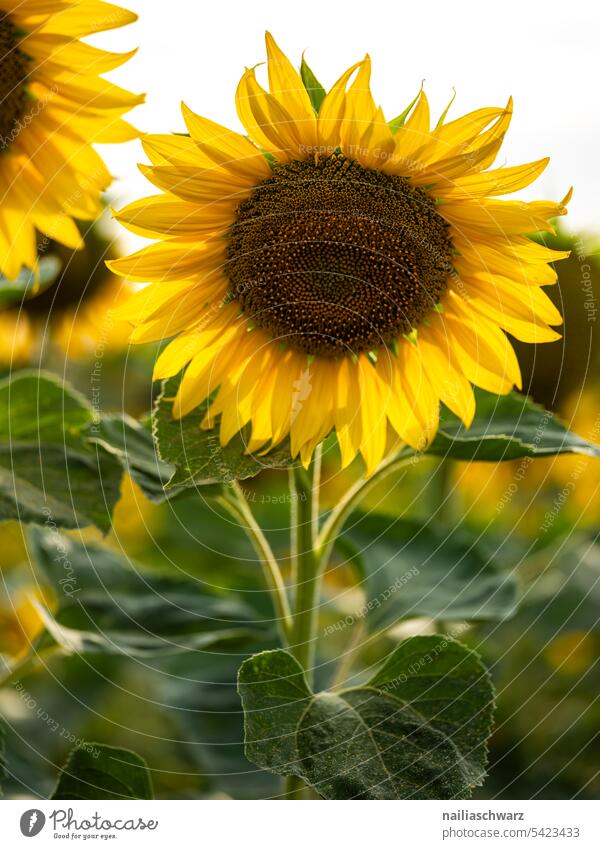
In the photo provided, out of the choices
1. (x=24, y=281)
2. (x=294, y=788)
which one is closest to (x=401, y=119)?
(x=24, y=281)

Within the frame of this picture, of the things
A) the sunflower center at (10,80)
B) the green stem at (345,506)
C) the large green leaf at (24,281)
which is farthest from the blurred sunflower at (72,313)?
the green stem at (345,506)

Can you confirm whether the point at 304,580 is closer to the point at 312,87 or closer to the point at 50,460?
the point at 50,460

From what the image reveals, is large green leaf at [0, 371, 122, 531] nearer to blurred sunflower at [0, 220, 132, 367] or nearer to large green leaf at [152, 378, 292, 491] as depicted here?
large green leaf at [152, 378, 292, 491]

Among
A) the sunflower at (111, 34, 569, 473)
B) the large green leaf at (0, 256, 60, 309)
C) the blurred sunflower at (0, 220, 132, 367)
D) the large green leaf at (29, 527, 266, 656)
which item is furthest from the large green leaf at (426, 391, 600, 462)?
the blurred sunflower at (0, 220, 132, 367)

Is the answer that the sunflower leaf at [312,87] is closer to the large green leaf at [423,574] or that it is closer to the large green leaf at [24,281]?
the large green leaf at [24,281]

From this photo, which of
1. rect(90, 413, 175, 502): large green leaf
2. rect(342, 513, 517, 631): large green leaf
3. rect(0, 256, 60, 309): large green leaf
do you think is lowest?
rect(342, 513, 517, 631): large green leaf

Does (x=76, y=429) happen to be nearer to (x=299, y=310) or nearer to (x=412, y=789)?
(x=299, y=310)
